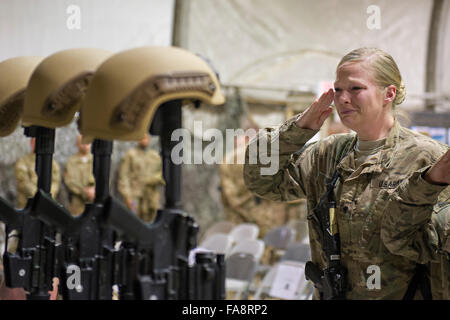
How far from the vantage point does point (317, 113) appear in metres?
2.36

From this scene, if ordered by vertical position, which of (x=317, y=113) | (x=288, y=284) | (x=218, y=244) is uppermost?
(x=317, y=113)

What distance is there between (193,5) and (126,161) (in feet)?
11.4

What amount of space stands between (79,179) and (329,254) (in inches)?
274

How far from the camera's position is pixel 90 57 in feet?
7.80

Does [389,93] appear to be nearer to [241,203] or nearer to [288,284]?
[288,284]

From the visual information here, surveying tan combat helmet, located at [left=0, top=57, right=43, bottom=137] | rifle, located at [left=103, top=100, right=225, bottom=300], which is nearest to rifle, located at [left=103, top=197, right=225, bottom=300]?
rifle, located at [left=103, top=100, right=225, bottom=300]

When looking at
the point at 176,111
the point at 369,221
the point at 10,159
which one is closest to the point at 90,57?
the point at 176,111

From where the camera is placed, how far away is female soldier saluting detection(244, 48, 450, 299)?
2.13 m

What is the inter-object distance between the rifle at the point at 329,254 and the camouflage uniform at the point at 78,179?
6.65m

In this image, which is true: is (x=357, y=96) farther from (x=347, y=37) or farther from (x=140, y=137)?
(x=347, y=37)

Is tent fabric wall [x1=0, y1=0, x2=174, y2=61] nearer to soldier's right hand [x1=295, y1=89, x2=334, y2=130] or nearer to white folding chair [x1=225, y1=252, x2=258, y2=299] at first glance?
soldier's right hand [x1=295, y1=89, x2=334, y2=130]

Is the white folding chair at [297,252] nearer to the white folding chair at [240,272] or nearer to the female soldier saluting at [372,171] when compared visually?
the white folding chair at [240,272]

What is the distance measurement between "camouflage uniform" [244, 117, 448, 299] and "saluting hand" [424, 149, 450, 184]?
0.16ft

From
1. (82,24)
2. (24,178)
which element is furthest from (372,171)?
(82,24)
